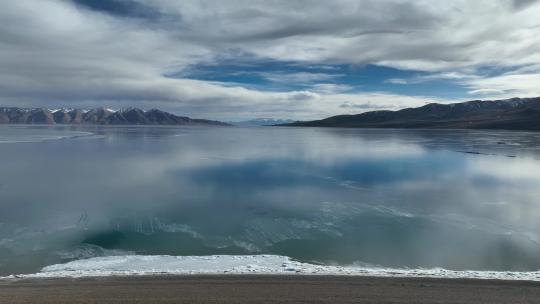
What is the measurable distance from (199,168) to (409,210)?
64.4ft

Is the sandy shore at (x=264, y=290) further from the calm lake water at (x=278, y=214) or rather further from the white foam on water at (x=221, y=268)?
the calm lake water at (x=278, y=214)

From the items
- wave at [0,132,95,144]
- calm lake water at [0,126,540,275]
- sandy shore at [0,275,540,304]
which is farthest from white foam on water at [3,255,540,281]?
wave at [0,132,95,144]

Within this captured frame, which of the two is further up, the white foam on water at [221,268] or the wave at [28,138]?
the wave at [28,138]

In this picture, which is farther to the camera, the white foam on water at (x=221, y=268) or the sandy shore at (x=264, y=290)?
the white foam on water at (x=221, y=268)

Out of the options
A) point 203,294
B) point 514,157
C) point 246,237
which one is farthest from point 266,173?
point 514,157

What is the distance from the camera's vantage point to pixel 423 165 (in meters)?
38.2

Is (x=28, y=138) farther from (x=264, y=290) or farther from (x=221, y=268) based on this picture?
(x=264, y=290)

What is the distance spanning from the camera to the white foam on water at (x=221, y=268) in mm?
12117

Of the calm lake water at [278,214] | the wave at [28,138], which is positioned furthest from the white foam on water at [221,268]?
the wave at [28,138]

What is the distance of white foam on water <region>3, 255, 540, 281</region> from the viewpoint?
1212 centimetres

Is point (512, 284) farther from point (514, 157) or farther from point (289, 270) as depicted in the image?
point (514, 157)

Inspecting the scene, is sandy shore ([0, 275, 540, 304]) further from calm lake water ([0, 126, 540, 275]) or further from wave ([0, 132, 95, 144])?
wave ([0, 132, 95, 144])

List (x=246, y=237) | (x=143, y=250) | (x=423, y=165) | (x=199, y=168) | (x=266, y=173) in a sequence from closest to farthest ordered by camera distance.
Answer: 1. (x=143, y=250)
2. (x=246, y=237)
3. (x=266, y=173)
4. (x=199, y=168)
5. (x=423, y=165)

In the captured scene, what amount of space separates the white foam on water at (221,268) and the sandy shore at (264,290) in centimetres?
48
